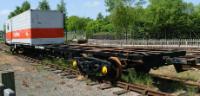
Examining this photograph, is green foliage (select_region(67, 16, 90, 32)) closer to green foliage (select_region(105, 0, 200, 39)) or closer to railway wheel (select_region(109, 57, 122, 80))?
green foliage (select_region(105, 0, 200, 39))

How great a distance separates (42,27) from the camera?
871 inches

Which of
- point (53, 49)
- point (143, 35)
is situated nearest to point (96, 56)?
point (53, 49)

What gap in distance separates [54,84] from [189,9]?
70812mm

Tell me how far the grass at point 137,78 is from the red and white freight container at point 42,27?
1044cm

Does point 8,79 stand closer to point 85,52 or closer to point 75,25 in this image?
point 85,52

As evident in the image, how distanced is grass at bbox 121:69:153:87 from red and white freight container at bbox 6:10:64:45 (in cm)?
1044

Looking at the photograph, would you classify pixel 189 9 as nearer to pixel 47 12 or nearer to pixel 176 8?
pixel 176 8

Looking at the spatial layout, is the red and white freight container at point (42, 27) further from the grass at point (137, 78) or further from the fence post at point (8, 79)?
the fence post at point (8, 79)

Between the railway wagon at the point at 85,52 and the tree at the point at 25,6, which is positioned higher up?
the tree at the point at 25,6

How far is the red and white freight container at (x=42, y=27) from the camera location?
2175cm

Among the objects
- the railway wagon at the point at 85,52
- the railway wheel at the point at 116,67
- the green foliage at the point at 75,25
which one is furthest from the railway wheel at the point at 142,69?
the green foliage at the point at 75,25

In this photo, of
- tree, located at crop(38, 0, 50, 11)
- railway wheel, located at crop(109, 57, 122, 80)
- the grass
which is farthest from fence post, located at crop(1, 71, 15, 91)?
tree, located at crop(38, 0, 50, 11)

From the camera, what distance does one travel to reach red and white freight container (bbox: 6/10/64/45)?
21.8m

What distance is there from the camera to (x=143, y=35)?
69.2 metres
